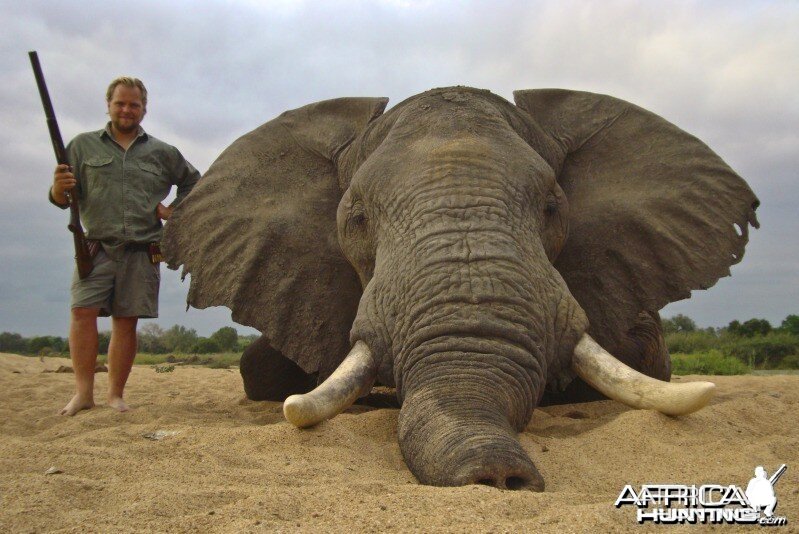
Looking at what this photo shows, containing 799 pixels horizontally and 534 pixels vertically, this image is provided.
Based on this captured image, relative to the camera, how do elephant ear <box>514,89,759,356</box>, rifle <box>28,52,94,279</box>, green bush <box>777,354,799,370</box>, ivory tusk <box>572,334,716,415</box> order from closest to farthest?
1. ivory tusk <box>572,334,716,415</box>
2. elephant ear <box>514,89,759,356</box>
3. rifle <box>28,52,94,279</box>
4. green bush <box>777,354,799,370</box>

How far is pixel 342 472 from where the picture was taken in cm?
308

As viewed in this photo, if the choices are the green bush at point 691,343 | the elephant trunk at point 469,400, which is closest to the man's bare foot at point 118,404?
the elephant trunk at point 469,400

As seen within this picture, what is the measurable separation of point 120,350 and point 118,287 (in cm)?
49

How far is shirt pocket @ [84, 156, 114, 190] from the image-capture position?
585 cm

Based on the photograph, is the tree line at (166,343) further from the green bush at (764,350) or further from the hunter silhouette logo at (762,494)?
the hunter silhouette logo at (762,494)

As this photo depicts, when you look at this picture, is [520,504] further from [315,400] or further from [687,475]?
[315,400]

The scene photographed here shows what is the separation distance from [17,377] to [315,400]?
6993mm

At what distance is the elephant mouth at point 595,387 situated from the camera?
342 cm

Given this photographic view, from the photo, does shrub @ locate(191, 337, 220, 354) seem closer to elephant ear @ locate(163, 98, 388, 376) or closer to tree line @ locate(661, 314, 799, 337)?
tree line @ locate(661, 314, 799, 337)

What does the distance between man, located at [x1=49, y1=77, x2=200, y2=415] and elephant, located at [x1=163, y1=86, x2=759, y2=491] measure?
0.90 feet

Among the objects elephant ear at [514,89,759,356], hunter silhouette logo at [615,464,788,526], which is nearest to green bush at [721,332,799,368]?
elephant ear at [514,89,759,356]

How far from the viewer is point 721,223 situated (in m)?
5.57

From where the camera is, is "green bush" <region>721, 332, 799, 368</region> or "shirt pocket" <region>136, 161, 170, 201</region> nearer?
"shirt pocket" <region>136, 161, 170, 201</region>

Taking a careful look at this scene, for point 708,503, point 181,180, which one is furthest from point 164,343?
point 708,503
